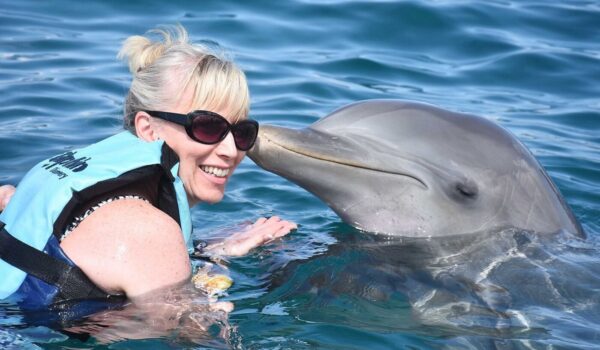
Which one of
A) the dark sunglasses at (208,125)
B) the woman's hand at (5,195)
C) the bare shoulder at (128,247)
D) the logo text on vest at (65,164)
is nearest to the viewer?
the bare shoulder at (128,247)

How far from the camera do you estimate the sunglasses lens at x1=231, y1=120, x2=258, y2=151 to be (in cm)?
596

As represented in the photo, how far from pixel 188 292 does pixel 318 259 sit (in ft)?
4.72

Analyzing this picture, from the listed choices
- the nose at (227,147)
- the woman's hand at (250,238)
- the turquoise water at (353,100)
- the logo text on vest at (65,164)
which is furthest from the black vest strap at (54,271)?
the woman's hand at (250,238)

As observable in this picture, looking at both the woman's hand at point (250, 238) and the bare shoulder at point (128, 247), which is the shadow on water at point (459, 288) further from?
the bare shoulder at point (128, 247)

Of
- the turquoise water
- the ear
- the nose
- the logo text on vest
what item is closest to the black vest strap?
the turquoise water

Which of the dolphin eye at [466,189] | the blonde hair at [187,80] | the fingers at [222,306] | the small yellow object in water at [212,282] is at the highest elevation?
the blonde hair at [187,80]

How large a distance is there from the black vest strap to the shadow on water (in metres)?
1.31

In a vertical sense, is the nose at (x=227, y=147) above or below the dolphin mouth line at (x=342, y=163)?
above

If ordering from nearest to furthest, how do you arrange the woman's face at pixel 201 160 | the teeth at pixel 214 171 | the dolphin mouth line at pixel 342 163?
1. the woman's face at pixel 201 160
2. the teeth at pixel 214 171
3. the dolphin mouth line at pixel 342 163

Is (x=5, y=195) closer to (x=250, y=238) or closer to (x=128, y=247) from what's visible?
(x=250, y=238)

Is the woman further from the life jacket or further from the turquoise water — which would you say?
the turquoise water

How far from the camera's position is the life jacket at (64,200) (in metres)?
5.30

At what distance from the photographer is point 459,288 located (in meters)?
6.14

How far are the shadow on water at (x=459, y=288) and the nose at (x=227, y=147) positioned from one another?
3.11 ft
